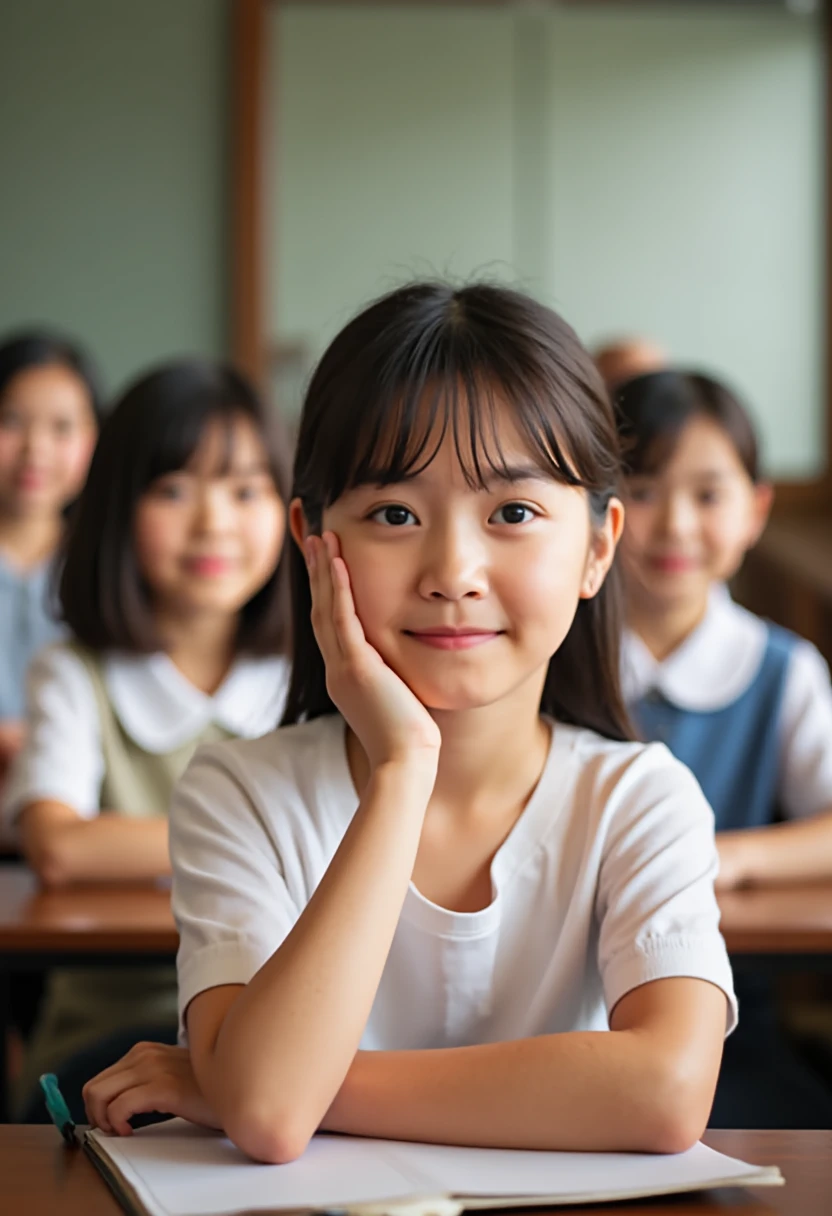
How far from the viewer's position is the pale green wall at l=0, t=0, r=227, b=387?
5105 mm

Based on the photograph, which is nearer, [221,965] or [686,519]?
[221,965]

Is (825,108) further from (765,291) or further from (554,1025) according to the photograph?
(554,1025)

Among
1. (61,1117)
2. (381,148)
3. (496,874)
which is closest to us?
(61,1117)

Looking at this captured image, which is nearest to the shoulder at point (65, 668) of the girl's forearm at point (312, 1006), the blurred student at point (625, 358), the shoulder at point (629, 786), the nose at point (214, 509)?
the nose at point (214, 509)

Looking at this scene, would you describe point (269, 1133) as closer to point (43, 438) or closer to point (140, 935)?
point (140, 935)

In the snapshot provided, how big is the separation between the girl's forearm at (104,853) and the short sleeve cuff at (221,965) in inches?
29.4

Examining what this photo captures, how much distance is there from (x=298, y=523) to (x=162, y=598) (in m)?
1.08

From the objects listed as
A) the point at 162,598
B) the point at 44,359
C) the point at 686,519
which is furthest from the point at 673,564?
the point at 44,359

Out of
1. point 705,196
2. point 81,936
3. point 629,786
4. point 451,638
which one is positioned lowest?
point 81,936

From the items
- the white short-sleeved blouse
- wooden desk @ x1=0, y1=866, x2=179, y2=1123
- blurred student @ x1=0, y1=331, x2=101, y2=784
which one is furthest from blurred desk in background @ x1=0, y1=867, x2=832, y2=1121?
blurred student @ x1=0, y1=331, x2=101, y2=784

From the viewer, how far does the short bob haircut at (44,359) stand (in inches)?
141

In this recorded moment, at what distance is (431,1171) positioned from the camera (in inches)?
37.0

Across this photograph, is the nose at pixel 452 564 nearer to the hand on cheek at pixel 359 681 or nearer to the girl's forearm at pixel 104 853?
the hand on cheek at pixel 359 681

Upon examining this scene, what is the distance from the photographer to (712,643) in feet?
7.61
